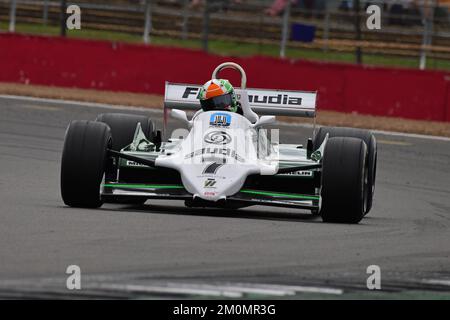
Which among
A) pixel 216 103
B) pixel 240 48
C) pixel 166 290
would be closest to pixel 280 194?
pixel 216 103

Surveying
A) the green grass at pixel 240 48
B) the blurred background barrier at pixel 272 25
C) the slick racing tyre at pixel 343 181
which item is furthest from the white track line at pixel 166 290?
the green grass at pixel 240 48

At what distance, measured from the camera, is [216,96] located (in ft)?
44.0

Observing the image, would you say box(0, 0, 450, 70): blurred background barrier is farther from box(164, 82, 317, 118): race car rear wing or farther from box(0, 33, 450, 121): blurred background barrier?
box(164, 82, 317, 118): race car rear wing

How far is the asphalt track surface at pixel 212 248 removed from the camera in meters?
8.57

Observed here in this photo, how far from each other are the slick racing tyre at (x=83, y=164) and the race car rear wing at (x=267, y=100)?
1931mm

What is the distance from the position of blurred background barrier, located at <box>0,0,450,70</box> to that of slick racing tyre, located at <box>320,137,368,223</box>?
16.6 m

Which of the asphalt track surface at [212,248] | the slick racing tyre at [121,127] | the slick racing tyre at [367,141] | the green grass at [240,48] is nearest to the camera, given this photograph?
the asphalt track surface at [212,248]

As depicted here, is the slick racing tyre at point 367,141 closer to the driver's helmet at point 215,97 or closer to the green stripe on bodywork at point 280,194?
the green stripe on bodywork at point 280,194

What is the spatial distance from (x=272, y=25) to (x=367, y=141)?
1788cm

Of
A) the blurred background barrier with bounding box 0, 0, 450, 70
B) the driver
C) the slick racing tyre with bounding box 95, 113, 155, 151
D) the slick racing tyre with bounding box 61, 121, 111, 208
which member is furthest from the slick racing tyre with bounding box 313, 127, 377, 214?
the blurred background barrier with bounding box 0, 0, 450, 70

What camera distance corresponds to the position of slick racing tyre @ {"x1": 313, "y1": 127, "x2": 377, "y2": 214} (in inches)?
527

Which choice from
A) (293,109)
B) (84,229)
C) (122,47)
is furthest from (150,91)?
(84,229)
